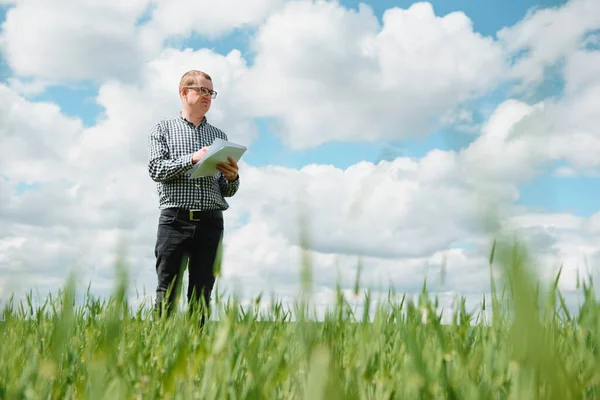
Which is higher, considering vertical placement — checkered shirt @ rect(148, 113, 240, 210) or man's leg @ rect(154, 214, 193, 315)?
checkered shirt @ rect(148, 113, 240, 210)

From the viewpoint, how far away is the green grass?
666 millimetres

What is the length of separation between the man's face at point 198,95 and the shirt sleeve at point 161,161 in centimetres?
30

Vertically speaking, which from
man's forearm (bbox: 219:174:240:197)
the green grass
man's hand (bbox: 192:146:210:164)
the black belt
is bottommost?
the green grass

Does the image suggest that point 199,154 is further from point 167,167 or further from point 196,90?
point 196,90

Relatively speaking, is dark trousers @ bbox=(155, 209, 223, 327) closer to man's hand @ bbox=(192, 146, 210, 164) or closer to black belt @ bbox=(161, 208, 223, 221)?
black belt @ bbox=(161, 208, 223, 221)

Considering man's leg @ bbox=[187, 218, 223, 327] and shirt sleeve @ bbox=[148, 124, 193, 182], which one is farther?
man's leg @ bbox=[187, 218, 223, 327]

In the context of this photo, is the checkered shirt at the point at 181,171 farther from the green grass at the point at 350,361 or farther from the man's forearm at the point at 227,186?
the green grass at the point at 350,361

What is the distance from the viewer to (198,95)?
4.54 m

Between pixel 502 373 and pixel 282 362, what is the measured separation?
0.54m

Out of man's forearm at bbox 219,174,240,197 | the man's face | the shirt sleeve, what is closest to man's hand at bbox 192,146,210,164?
the shirt sleeve

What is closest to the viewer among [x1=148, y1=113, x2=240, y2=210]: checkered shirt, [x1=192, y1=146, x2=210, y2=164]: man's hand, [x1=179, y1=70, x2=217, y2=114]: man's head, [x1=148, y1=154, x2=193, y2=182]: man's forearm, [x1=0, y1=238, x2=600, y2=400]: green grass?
[x1=0, y1=238, x2=600, y2=400]: green grass

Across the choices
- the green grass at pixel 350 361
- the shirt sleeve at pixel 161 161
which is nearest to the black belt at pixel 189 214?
the shirt sleeve at pixel 161 161

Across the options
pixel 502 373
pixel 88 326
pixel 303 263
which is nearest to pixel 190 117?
pixel 88 326

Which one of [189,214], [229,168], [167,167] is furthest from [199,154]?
[189,214]
